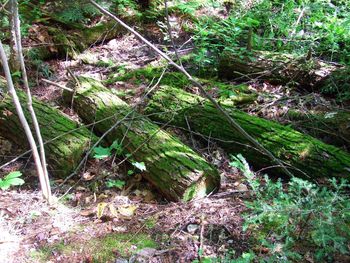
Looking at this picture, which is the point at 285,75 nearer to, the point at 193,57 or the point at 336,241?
the point at 193,57

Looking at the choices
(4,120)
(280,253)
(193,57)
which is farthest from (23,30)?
(280,253)

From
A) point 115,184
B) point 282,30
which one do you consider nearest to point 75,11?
point 282,30

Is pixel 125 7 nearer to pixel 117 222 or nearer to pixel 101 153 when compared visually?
pixel 101 153

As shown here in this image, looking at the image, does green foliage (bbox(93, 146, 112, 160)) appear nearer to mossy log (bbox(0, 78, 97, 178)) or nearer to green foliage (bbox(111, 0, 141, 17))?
mossy log (bbox(0, 78, 97, 178))

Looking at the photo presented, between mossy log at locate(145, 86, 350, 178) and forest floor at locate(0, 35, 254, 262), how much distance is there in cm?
27

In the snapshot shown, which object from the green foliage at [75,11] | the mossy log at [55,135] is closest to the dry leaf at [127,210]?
the mossy log at [55,135]

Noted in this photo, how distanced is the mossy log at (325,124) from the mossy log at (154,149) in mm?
1447

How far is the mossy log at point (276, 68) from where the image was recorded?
4.79m

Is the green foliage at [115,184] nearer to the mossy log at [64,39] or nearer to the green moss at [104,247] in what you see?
the green moss at [104,247]

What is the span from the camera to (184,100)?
4199 mm

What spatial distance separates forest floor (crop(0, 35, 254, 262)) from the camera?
258 cm

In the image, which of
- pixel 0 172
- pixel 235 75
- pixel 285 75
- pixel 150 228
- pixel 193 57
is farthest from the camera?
pixel 193 57

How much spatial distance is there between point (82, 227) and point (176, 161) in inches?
39.9

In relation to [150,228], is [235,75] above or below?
above
